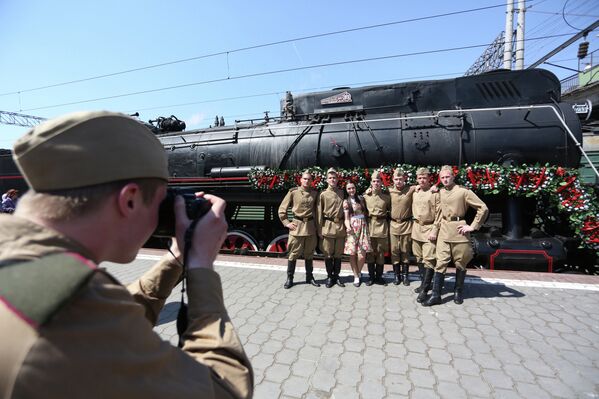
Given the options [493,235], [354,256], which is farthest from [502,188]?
[354,256]

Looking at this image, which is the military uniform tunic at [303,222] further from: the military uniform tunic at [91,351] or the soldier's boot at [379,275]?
the military uniform tunic at [91,351]

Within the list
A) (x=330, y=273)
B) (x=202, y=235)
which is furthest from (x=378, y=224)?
(x=202, y=235)

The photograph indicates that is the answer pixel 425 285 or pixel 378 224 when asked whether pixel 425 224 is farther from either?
pixel 425 285

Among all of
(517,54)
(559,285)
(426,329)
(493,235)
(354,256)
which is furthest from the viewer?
(517,54)

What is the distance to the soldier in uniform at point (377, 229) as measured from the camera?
4.73m

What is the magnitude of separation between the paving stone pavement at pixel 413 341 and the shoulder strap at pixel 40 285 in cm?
220

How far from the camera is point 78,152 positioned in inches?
28.1

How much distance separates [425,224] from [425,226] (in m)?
0.03

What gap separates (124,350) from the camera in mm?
620

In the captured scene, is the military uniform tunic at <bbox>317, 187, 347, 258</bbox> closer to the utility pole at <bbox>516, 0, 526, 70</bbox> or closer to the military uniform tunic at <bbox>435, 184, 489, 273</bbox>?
the military uniform tunic at <bbox>435, 184, 489, 273</bbox>

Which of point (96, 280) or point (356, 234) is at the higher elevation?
point (96, 280)

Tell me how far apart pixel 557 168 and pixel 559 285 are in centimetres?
172

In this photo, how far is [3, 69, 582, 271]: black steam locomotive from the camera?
4.99m

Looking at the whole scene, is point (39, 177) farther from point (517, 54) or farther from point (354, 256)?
point (517, 54)
